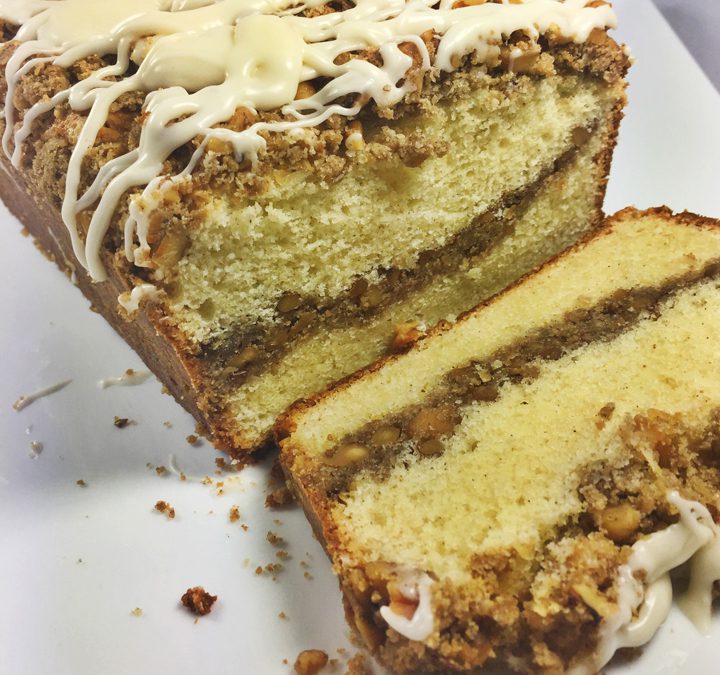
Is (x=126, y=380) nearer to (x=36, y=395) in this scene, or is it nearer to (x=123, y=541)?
(x=36, y=395)

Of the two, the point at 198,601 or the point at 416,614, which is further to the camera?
the point at 198,601

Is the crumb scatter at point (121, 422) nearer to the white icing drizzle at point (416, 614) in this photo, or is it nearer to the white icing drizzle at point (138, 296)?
the white icing drizzle at point (138, 296)

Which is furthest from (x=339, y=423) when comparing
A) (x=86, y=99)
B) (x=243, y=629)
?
(x=86, y=99)

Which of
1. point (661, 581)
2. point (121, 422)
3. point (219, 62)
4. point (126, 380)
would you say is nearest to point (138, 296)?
point (219, 62)

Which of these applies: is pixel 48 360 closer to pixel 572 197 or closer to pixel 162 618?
pixel 162 618

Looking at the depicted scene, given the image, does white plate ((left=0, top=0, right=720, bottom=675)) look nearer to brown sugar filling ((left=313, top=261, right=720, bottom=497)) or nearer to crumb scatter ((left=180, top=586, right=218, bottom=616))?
crumb scatter ((left=180, top=586, right=218, bottom=616))

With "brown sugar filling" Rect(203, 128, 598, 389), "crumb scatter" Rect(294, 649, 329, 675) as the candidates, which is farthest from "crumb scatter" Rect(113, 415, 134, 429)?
"crumb scatter" Rect(294, 649, 329, 675)

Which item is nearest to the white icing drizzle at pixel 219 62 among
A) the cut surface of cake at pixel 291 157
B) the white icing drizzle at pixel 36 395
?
the cut surface of cake at pixel 291 157
